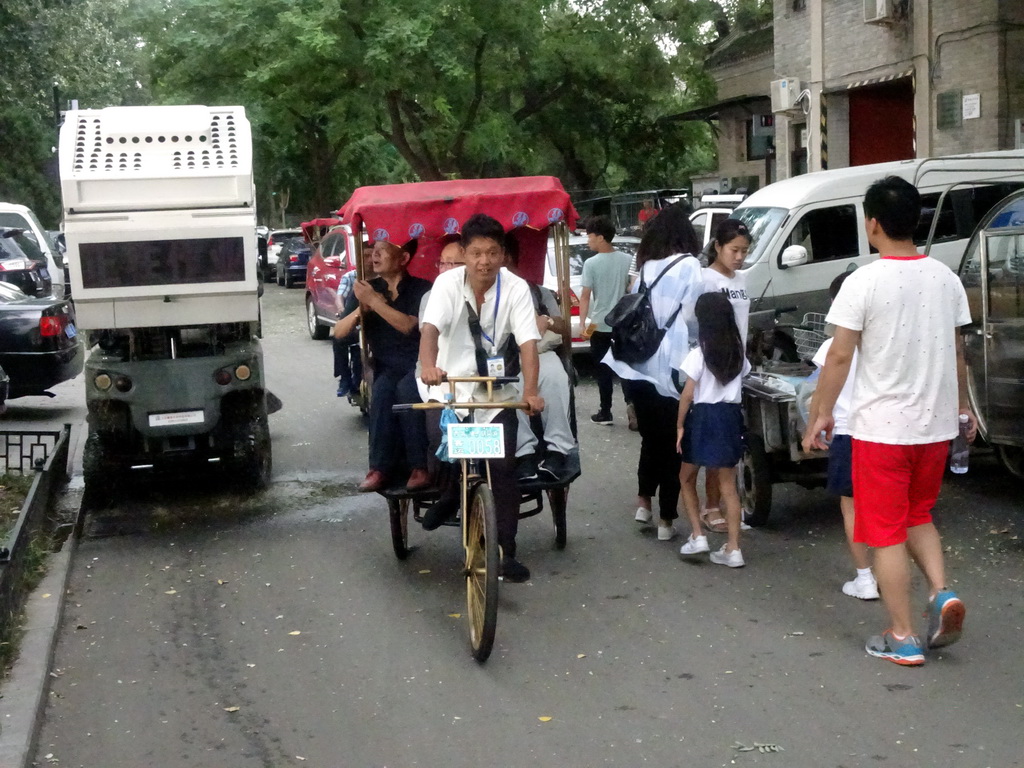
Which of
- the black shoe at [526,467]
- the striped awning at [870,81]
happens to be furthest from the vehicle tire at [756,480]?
the striped awning at [870,81]

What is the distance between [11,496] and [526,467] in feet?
12.3

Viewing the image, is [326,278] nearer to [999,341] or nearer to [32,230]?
[32,230]

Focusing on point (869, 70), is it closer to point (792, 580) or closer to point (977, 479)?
point (977, 479)

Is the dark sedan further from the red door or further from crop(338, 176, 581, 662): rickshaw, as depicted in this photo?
the red door

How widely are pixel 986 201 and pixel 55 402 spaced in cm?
1053

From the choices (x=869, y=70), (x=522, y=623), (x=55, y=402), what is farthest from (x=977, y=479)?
(x=869, y=70)

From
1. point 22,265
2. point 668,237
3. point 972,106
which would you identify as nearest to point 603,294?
point 668,237

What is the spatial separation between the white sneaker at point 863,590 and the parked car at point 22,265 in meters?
14.2

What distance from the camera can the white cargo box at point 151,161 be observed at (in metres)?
8.44

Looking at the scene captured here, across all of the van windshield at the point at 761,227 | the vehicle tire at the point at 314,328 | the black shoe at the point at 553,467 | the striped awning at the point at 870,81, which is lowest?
the black shoe at the point at 553,467

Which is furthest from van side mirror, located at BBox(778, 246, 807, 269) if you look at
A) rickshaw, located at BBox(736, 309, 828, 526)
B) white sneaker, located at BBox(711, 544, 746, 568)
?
white sneaker, located at BBox(711, 544, 746, 568)

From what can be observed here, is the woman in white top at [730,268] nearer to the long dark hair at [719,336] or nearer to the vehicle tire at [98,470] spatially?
the long dark hair at [719,336]

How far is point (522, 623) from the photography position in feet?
20.5

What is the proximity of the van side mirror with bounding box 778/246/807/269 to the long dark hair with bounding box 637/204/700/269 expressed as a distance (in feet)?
17.5
